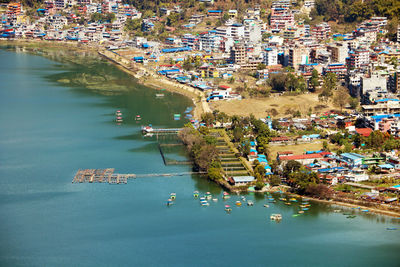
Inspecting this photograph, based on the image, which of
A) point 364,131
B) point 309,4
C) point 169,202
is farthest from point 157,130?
point 309,4

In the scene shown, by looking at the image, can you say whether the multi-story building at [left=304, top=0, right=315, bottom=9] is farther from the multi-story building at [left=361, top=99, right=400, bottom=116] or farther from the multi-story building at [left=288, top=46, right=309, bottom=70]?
the multi-story building at [left=361, top=99, right=400, bottom=116]

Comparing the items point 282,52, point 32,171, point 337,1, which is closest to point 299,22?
point 337,1

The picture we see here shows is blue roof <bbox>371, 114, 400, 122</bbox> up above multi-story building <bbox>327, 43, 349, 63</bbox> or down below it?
below

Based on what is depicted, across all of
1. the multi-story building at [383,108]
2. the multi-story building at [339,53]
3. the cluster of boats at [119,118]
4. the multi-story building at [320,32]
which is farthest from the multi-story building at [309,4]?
the cluster of boats at [119,118]

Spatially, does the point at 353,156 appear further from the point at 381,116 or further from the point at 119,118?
the point at 119,118

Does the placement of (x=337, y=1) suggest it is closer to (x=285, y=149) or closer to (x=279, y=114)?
(x=279, y=114)

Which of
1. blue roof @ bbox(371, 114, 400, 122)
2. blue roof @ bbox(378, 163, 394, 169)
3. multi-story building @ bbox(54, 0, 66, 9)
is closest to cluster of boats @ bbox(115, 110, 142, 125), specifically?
blue roof @ bbox(371, 114, 400, 122)
